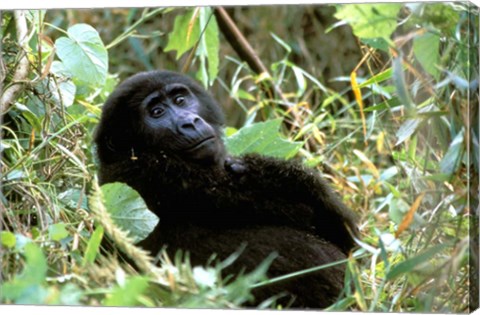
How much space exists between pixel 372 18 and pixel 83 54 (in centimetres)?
98

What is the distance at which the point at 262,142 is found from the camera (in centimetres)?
337

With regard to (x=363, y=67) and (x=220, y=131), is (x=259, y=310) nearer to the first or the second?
(x=220, y=131)

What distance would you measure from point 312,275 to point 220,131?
0.72 metres

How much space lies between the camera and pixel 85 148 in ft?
10.9

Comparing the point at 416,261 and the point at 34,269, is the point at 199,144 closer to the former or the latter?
the point at 416,261

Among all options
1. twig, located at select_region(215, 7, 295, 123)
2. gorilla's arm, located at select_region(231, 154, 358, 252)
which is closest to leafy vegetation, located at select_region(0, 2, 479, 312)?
gorilla's arm, located at select_region(231, 154, 358, 252)

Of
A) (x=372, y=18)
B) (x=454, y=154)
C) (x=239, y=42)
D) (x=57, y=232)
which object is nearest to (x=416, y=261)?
(x=454, y=154)

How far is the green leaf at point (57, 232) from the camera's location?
100.0 inches

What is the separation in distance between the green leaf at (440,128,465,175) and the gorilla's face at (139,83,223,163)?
80cm

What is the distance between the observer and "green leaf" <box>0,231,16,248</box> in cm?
251

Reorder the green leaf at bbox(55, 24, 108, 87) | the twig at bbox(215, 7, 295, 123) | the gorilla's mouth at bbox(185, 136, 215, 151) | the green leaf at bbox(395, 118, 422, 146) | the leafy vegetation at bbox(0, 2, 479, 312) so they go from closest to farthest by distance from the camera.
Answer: the leafy vegetation at bbox(0, 2, 479, 312) < the green leaf at bbox(395, 118, 422, 146) < the gorilla's mouth at bbox(185, 136, 215, 151) < the green leaf at bbox(55, 24, 108, 87) < the twig at bbox(215, 7, 295, 123)

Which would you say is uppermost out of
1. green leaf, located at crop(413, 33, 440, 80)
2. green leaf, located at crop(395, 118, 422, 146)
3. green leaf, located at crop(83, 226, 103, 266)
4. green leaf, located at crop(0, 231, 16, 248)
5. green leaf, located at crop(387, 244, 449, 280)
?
green leaf, located at crop(0, 231, 16, 248)

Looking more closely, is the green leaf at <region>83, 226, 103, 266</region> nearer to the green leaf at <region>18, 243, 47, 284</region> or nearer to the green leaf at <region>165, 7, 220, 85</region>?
the green leaf at <region>18, 243, 47, 284</region>

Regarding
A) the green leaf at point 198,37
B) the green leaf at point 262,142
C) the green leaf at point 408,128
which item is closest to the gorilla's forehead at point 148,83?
the green leaf at point 262,142
